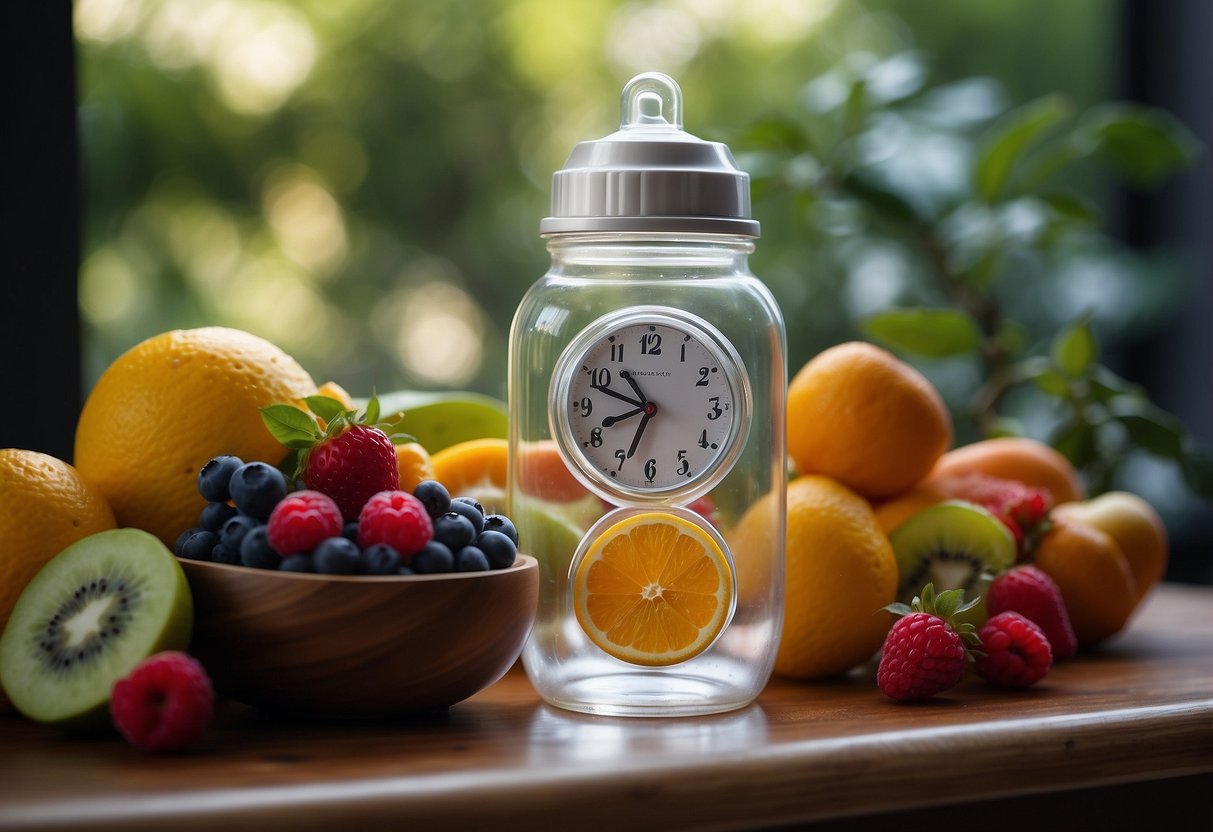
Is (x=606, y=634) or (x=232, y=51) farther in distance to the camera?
(x=232, y=51)

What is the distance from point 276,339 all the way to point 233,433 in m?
1.30

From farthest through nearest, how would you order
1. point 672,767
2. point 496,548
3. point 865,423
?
point 865,423 < point 496,548 < point 672,767

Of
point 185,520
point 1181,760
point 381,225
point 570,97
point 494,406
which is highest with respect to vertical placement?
point 570,97

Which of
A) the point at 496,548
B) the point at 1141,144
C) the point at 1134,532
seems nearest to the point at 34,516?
the point at 496,548

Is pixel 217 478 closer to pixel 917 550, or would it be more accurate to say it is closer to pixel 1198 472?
pixel 917 550

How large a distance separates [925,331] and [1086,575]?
0.32 metres

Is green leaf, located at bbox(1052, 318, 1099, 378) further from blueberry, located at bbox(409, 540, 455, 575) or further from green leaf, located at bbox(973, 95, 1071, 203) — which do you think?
blueberry, located at bbox(409, 540, 455, 575)

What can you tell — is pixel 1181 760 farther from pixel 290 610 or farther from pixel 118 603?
pixel 118 603

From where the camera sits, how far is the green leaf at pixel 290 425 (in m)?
0.77

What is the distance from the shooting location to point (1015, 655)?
0.85 metres

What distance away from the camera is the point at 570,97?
2109 mm

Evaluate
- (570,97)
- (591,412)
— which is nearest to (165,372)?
(591,412)

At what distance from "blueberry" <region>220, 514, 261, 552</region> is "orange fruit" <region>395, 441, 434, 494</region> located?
0.15 metres

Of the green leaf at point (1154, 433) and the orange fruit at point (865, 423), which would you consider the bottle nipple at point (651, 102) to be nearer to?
the orange fruit at point (865, 423)
